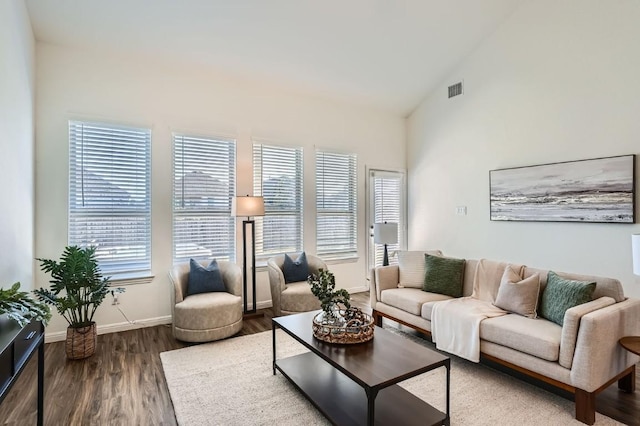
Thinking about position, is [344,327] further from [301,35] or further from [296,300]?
[301,35]

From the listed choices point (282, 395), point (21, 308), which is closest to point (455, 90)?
point (282, 395)

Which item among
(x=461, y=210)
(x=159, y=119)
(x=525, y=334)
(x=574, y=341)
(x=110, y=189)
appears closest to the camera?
(x=574, y=341)

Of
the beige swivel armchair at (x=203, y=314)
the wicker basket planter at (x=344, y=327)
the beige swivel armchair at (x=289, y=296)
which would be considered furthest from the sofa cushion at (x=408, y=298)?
the beige swivel armchair at (x=203, y=314)

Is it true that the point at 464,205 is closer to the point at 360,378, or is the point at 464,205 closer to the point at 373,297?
the point at 373,297

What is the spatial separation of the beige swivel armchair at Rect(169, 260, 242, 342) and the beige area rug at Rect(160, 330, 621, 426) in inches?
12.1

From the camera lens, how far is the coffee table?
2006mm

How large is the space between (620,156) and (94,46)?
19.4 feet

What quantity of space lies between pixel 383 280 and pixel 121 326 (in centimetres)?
313

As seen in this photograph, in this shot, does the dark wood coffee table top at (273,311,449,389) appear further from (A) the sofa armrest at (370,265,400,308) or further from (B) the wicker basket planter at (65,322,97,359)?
(B) the wicker basket planter at (65,322,97,359)

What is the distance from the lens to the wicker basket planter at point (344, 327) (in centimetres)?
242

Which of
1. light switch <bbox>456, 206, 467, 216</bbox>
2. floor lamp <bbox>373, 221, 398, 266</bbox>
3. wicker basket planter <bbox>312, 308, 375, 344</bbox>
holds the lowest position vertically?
wicker basket planter <bbox>312, 308, 375, 344</bbox>

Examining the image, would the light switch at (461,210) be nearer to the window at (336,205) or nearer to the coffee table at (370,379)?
the window at (336,205)

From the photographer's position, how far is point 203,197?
4586 mm

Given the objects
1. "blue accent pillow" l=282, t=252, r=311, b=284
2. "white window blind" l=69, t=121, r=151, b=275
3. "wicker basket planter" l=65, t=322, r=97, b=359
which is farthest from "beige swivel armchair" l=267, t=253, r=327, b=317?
"wicker basket planter" l=65, t=322, r=97, b=359
